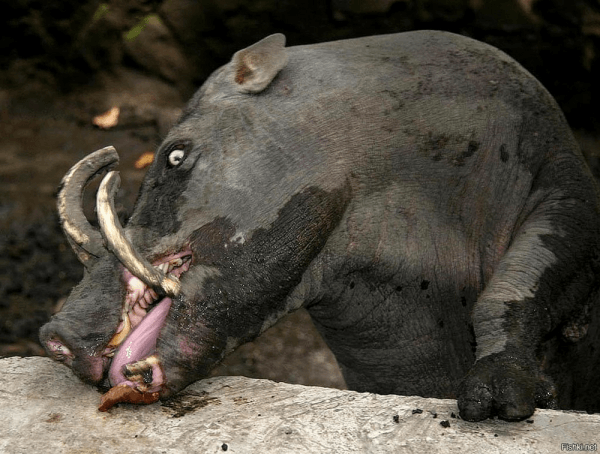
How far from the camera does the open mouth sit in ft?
9.80

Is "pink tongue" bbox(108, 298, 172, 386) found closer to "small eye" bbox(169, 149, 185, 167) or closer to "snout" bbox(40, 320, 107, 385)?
"snout" bbox(40, 320, 107, 385)

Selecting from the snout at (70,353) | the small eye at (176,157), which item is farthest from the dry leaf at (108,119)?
the snout at (70,353)

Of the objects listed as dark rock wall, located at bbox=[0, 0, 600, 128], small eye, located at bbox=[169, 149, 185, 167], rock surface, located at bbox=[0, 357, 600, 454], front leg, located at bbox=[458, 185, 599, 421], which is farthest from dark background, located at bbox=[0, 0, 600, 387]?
rock surface, located at bbox=[0, 357, 600, 454]

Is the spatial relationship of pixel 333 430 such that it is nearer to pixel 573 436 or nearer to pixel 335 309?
pixel 573 436

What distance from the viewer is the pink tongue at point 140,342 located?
9.86ft

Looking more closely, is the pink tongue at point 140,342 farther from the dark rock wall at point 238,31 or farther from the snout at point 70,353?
the dark rock wall at point 238,31

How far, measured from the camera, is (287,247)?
325 cm

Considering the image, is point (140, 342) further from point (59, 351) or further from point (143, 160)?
point (143, 160)

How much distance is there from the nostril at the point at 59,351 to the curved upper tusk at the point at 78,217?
0.38m

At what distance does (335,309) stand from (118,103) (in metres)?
6.23

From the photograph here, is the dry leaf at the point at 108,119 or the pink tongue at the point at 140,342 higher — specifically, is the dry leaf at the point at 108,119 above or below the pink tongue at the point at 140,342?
below

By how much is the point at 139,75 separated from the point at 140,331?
6.83 meters

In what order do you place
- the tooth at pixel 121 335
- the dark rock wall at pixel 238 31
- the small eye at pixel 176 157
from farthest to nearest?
the dark rock wall at pixel 238 31
the small eye at pixel 176 157
the tooth at pixel 121 335

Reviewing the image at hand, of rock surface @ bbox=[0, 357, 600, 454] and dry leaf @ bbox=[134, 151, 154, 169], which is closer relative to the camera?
rock surface @ bbox=[0, 357, 600, 454]
